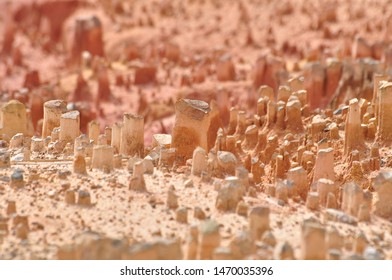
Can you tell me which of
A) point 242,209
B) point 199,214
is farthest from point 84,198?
point 242,209

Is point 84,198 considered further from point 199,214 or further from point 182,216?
point 199,214

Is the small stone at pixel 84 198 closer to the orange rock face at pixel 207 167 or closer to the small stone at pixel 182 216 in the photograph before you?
the orange rock face at pixel 207 167

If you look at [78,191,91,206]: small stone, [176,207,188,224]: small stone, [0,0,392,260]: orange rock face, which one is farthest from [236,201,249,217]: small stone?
[78,191,91,206]: small stone

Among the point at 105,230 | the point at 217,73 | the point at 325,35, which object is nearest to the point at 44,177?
the point at 105,230

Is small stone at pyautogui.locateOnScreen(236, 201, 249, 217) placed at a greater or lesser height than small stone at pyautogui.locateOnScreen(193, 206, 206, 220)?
greater

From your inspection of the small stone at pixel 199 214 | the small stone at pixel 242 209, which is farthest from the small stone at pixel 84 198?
the small stone at pixel 242 209

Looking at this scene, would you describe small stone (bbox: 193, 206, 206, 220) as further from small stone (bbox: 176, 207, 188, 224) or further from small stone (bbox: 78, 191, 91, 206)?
small stone (bbox: 78, 191, 91, 206)

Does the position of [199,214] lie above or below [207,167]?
below

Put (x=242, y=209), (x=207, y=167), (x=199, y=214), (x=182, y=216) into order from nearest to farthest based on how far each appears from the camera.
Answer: (x=182, y=216) → (x=199, y=214) → (x=242, y=209) → (x=207, y=167)

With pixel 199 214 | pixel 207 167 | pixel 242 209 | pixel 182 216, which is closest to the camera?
pixel 182 216

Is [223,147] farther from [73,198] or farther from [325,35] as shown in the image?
[325,35]

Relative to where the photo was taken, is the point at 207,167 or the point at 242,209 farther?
the point at 207,167

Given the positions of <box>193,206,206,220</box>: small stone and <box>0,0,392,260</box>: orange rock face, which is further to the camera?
<box>193,206,206,220</box>: small stone
